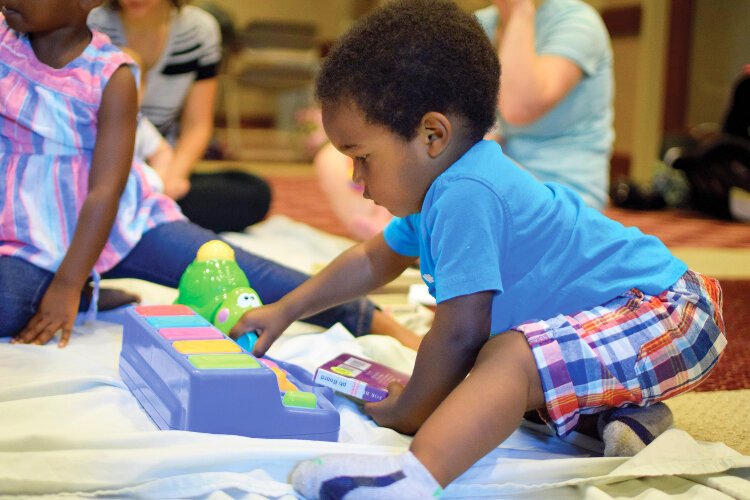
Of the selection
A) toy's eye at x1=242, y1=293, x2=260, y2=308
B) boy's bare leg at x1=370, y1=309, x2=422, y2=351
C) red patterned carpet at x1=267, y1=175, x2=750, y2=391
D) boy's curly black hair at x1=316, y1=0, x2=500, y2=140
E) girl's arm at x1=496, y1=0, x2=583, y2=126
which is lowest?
red patterned carpet at x1=267, y1=175, x2=750, y2=391

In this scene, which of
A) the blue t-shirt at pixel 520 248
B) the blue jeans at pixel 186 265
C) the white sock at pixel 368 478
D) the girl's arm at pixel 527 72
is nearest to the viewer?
the white sock at pixel 368 478

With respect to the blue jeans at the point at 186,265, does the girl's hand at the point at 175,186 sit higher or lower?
lower

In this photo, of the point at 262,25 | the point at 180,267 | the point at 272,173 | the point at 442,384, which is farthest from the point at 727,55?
the point at 442,384

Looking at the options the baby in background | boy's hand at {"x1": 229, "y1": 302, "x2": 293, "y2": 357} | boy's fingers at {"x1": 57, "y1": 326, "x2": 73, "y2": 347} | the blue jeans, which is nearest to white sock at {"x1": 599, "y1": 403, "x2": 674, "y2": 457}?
the baby in background

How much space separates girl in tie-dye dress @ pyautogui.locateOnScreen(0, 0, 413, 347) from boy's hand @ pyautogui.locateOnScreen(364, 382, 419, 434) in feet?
1.10

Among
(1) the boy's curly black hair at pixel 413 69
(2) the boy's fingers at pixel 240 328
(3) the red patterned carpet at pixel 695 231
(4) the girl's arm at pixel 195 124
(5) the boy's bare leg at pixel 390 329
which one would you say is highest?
(1) the boy's curly black hair at pixel 413 69

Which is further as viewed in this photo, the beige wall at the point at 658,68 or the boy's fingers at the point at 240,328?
the beige wall at the point at 658,68

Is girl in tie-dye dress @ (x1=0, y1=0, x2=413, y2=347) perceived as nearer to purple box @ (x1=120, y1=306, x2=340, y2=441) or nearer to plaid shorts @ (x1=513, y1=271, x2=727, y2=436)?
purple box @ (x1=120, y1=306, x2=340, y2=441)

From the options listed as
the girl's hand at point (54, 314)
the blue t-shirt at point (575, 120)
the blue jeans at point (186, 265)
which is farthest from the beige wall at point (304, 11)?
the girl's hand at point (54, 314)

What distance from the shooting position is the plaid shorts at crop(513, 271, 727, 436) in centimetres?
84

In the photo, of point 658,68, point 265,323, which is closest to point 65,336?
point 265,323

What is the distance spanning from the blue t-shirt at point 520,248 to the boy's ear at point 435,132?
2 cm

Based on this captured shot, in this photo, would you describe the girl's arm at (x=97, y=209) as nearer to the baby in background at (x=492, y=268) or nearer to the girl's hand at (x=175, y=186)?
the baby in background at (x=492, y=268)

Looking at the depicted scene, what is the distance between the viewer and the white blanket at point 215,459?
75cm
